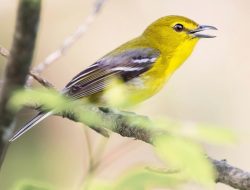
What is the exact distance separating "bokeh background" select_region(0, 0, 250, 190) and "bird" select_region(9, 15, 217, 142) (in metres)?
2.03

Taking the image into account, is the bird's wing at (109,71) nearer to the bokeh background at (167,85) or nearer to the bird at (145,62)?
the bird at (145,62)

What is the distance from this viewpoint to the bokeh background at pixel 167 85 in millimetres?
6758

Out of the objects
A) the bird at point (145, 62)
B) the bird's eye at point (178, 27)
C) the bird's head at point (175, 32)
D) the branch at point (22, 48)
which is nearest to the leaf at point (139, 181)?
the branch at point (22, 48)

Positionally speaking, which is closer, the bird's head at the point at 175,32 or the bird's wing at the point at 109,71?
the bird's wing at the point at 109,71

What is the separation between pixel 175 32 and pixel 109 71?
2.42 ft

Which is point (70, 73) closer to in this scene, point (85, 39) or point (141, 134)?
A: point (85, 39)

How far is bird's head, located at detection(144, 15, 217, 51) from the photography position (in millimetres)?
4461

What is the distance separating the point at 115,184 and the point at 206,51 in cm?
689

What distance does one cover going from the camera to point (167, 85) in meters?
6.66

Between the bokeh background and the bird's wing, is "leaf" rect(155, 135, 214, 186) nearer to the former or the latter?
the bird's wing

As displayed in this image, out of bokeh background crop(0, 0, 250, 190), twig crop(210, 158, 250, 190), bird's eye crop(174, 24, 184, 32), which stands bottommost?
bokeh background crop(0, 0, 250, 190)

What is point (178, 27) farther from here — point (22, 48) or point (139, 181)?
point (22, 48)

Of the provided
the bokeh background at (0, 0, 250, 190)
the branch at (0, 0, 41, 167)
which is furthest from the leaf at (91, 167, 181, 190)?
the bokeh background at (0, 0, 250, 190)

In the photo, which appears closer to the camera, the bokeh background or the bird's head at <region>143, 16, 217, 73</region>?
the bird's head at <region>143, 16, 217, 73</region>
